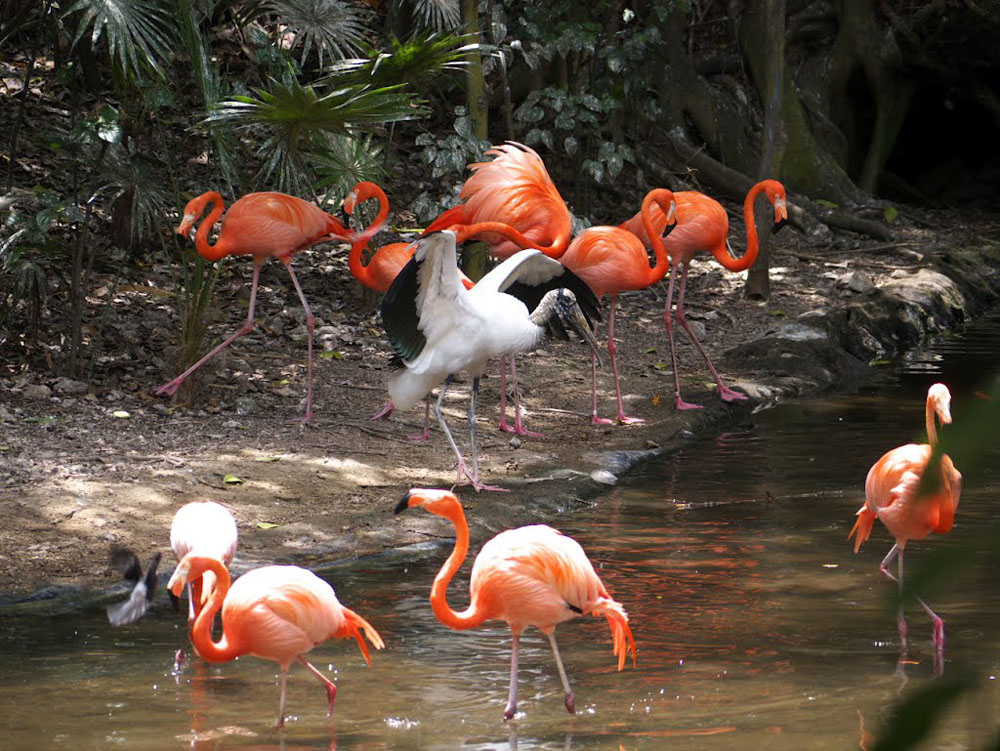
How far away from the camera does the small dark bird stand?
3.32 m

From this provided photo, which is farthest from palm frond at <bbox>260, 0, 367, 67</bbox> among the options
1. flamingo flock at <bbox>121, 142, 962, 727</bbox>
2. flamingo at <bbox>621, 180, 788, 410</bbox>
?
flamingo at <bbox>621, 180, 788, 410</bbox>

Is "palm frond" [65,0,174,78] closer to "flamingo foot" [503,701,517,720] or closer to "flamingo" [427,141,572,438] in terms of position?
"flamingo" [427,141,572,438]

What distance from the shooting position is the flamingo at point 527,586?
11.3 ft

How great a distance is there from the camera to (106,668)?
12.4 feet

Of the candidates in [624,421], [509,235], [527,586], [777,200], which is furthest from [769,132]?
[527,586]

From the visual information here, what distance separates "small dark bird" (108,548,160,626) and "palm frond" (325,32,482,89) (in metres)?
3.81

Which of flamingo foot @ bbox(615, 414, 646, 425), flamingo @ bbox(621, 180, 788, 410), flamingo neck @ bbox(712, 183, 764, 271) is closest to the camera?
flamingo foot @ bbox(615, 414, 646, 425)

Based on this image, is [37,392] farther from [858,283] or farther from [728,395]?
[858,283]

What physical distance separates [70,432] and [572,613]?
3.14m

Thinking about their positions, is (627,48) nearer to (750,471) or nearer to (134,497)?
(750,471)

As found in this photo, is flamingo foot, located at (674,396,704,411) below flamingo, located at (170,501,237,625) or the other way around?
below

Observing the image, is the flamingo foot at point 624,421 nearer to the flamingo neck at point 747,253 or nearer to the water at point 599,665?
the flamingo neck at point 747,253

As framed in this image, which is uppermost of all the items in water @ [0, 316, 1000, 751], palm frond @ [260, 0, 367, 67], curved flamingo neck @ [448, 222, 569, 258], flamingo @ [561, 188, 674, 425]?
palm frond @ [260, 0, 367, 67]

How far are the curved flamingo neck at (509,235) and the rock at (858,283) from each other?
4.40 m
